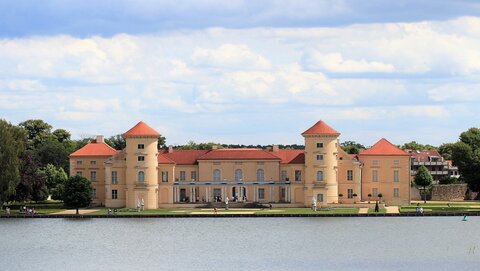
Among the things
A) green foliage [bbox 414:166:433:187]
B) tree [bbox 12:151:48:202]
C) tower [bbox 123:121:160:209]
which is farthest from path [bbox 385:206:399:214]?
tree [bbox 12:151:48:202]

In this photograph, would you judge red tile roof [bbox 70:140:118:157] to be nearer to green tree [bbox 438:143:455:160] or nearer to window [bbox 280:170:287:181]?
window [bbox 280:170:287:181]

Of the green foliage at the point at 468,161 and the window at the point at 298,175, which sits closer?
the window at the point at 298,175

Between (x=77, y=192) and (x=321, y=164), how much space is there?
18874 millimetres

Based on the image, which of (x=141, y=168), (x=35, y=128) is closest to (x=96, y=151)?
(x=141, y=168)

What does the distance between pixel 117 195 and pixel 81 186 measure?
587 centimetres

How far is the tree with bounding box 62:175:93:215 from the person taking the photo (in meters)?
93.9

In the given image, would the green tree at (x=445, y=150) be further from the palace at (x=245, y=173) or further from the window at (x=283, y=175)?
the window at (x=283, y=175)

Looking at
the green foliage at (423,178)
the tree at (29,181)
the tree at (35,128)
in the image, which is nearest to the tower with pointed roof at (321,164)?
the green foliage at (423,178)

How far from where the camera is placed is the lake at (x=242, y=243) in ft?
202

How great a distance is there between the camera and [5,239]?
75.7 metres

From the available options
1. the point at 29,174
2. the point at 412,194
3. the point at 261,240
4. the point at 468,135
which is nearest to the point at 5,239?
the point at 261,240

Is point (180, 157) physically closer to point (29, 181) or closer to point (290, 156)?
point (290, 156)

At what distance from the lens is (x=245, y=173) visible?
100312 millimetres

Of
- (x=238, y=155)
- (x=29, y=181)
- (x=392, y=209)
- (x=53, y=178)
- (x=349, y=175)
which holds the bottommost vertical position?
(x=392, y=209)
